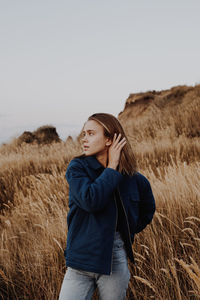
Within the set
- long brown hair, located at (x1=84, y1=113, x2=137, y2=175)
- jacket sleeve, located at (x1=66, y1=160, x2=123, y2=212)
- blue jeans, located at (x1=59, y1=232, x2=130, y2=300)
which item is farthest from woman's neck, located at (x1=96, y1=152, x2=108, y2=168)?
blue jeans, located at (x1=59, y1=232, x2=130, y2=300)

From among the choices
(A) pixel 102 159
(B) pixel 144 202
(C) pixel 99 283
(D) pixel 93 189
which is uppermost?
(A) pixel 102 159

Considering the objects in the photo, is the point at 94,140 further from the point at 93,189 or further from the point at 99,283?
the point at 99,283

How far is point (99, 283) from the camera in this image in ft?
5.22

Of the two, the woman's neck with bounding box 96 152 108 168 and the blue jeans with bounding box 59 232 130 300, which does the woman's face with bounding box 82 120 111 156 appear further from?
the blue jeans with bounding box 59 232 130 300

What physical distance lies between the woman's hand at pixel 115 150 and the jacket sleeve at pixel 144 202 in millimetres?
307

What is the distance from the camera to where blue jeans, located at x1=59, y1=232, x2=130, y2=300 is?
154cm

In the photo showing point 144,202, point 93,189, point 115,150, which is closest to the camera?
point 93,189

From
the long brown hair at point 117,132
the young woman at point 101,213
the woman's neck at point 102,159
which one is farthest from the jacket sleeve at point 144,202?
the woman's neck at point 102,159

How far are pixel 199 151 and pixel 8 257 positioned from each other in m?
5.63

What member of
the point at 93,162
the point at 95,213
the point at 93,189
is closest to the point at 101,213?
the point at 95,213

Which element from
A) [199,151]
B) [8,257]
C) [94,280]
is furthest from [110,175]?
[199,151]

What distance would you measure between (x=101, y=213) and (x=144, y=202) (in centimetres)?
44

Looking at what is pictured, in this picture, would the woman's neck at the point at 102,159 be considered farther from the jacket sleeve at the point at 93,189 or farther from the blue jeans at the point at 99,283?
the blue jeans at the point at 99,283

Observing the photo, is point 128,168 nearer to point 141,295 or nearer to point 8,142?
point 141,295
